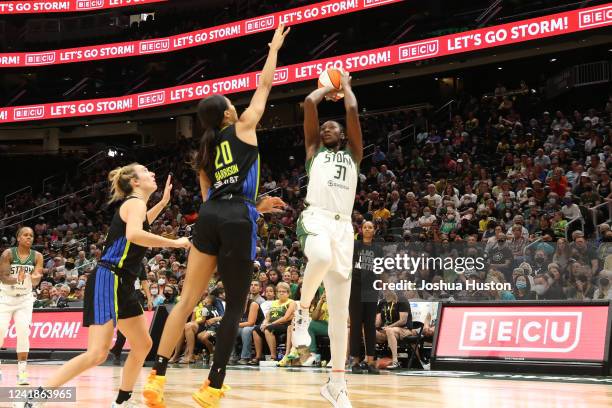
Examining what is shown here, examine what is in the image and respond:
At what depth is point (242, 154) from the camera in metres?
5.02

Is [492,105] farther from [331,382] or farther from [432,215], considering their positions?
[331,382]

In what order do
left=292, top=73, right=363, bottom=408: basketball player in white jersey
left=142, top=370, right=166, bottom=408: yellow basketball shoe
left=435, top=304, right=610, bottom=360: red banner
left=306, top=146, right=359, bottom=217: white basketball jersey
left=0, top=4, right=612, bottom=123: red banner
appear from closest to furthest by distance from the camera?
1. left=142, top=370, right=166, bottom=408: yellow basketball shoe
2. left=292, top=73, right=363, bottom=408: basketball player in white jersey
3. left=306, top=146, right=359, bottom=217: white basketball jersey
4. left=435, top=304, right=610, bottom=360: red banner
5. left=0, top=4, right=612, bottom=123: red banner

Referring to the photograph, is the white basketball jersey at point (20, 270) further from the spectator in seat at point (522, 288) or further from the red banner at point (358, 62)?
the red banner at point (358, 62)

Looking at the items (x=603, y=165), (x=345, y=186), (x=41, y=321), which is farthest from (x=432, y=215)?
(x=345, y=186)

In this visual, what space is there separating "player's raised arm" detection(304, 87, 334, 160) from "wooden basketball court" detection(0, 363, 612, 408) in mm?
1974

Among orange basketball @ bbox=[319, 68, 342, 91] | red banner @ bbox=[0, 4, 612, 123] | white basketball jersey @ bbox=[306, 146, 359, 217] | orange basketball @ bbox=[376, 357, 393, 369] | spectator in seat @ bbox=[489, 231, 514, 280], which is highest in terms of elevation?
red banner @ bbox=[0, 4, 612, 123]

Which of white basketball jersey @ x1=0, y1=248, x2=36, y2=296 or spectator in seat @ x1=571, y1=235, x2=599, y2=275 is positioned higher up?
spectator in seat @ x1=571, y1=235, x2=599, y2=275

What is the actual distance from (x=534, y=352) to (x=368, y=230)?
279 cm

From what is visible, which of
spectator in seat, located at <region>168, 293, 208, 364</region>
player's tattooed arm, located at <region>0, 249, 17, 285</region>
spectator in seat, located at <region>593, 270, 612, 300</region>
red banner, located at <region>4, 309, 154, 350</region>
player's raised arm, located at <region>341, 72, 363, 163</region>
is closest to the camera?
player's raised arm, located at <region>341, 72, 363, 163</region>

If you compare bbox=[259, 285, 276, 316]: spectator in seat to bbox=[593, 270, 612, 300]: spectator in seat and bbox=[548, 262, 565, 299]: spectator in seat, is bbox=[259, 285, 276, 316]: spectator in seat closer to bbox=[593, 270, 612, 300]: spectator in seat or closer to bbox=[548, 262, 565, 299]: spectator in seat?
bbox=[548, 262, 565, 299]: spectator in seat

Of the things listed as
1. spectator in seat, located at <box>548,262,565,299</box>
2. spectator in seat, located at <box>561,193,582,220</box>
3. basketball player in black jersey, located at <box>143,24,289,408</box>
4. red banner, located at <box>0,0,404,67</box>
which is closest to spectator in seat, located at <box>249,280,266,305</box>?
spectator in seat, located at <box>548,262,565,299</box>

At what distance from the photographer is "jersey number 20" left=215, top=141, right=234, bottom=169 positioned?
5023 mm

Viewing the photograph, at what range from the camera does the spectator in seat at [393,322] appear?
11.8 metres

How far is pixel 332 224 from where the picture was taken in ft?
18.1
